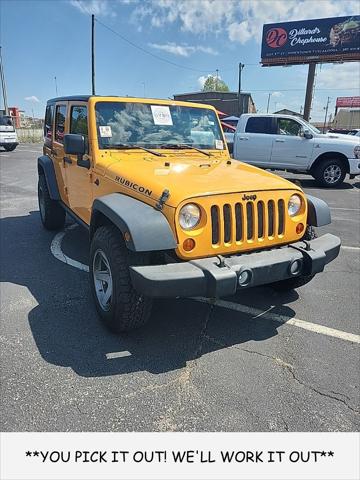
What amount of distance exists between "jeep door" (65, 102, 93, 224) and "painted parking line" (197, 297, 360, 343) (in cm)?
154

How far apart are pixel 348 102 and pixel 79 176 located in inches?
3038

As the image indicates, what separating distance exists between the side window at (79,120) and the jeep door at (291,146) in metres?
7.69

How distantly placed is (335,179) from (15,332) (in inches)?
385

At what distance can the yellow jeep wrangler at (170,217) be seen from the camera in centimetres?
261

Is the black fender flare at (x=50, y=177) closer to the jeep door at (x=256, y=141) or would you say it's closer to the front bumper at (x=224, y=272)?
the front bumper at (x=224, y=272)

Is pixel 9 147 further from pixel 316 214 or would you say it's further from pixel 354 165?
pixel 316 214

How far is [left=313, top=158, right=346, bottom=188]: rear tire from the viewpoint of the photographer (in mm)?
10594

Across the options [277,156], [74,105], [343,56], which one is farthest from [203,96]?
[74,105]

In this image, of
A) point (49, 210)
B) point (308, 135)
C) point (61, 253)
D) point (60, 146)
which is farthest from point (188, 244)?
point (308, 135)

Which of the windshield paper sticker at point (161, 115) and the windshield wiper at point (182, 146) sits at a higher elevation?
the windshield paper sticker at point (161, 115)

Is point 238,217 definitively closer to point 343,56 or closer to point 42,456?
point 42,456

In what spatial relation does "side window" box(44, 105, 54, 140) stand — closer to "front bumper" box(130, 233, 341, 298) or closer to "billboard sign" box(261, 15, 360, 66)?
"front bumper" box(130, 233, 341, 298)

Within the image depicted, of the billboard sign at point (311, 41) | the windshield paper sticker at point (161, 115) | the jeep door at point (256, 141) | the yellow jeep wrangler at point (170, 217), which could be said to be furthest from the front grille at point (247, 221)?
the billboard sign at point (311, 41)

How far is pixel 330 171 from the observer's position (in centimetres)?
1066
